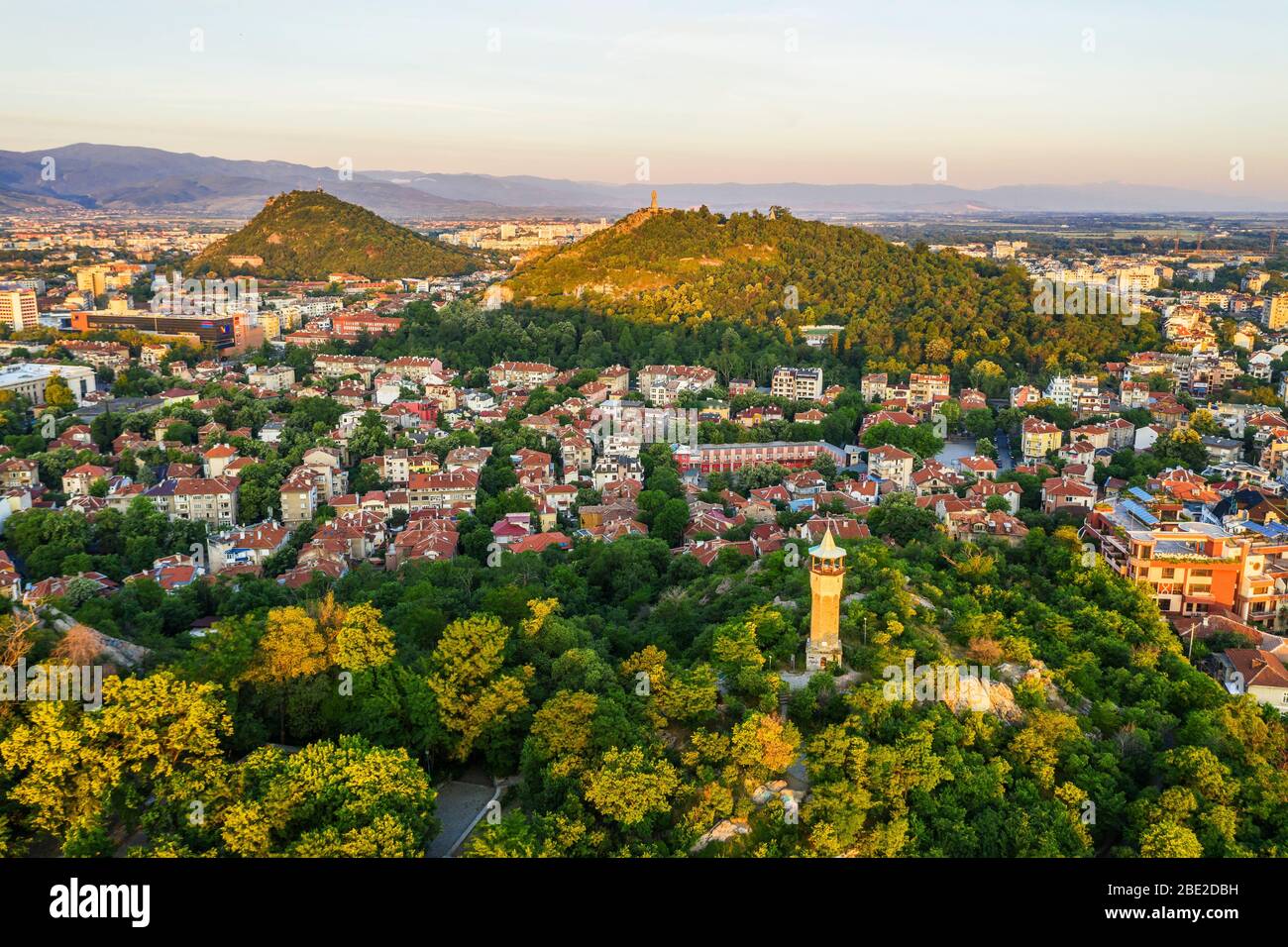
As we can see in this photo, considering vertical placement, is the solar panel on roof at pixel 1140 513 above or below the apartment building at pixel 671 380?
below

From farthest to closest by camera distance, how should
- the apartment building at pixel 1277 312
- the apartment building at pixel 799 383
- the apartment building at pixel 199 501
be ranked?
1. the apartment building at pixel 1277 312
2. the apartment building at pixel 799 383
3. the apartment building at pixel 199 501

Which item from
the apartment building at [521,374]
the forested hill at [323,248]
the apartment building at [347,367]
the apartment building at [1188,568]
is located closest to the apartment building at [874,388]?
the apartment building at [521,374]

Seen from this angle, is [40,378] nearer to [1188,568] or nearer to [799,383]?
[799,383]

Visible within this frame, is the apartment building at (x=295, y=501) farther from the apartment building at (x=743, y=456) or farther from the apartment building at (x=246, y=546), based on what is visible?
the apartment building at (x=743, y=456)

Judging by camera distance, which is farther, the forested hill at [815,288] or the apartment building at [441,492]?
the forested hill at [815,288]

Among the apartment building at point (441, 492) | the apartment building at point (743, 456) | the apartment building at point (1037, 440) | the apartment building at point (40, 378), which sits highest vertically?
the apartment building at point (40, 378)

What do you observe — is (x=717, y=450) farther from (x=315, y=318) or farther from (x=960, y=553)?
(x=315, y=318)

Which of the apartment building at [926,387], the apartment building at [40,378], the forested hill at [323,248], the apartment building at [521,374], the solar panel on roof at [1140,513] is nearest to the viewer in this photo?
the solar panel on roof at [1140,513]

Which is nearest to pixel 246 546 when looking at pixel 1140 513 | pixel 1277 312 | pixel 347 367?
pixel 1140 513
